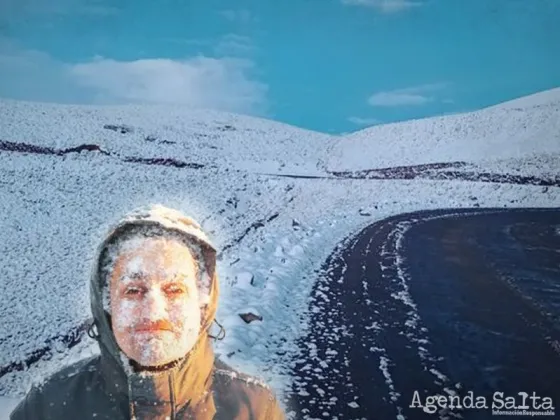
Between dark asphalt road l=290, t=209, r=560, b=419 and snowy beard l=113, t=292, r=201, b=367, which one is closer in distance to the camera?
snowy beard l=113, t=292, r=201, b=367

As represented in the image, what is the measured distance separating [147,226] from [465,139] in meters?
44.7

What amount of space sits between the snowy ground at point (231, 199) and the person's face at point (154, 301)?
143 inches

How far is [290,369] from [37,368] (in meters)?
3.01

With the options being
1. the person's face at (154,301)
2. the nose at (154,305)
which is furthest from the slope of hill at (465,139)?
the nose at (154,305)

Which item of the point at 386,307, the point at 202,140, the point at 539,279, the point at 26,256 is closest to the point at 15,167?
the point at 26,256

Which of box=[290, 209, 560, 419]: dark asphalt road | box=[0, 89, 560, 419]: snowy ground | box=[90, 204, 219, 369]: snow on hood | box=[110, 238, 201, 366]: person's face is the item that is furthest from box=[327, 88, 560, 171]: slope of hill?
box=[110, 238, 201, 366]: person's face

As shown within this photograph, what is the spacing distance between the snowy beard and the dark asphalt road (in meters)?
3.23

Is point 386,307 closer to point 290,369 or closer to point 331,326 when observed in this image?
point 331,326

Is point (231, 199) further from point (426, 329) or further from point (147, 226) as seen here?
point (147, 226)

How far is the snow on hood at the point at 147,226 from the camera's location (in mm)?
1829

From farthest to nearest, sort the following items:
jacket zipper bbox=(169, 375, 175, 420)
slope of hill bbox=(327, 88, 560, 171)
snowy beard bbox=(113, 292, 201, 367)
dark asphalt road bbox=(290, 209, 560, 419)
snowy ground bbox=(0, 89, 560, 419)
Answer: slope of hill bbox=(327, 88, 560, 171), snowy ground bbox=(0, 89, 560, 419), dark asphalt road bbox=(290, 209, 560, 419), jacket zipper bbox=(169, 375, 175, 420), snowy beard bbox=(113, 292, 201, 367)

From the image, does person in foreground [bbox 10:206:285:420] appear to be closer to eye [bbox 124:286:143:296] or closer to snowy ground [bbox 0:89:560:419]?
eye [bbox 124:286:143:296]

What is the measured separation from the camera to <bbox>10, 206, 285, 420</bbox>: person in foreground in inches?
68.2

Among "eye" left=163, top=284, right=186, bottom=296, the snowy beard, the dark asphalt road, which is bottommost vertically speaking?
the dark asphalt road
